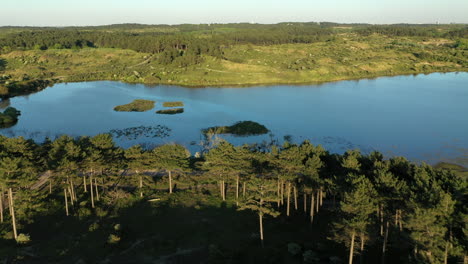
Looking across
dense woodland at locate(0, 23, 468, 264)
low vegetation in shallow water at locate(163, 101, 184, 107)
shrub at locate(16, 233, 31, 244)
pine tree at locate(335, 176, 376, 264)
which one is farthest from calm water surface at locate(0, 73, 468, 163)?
pine tree at locate(335, 176, 376, 264)

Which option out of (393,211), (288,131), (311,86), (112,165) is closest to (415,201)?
(393,211)

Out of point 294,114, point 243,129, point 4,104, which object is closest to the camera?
point 243,129

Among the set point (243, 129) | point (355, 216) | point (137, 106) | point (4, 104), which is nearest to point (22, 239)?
point (355, 216)

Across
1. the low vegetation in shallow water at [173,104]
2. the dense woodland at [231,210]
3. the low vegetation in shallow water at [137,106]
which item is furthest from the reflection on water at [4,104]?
the dense woodland at [231,210]

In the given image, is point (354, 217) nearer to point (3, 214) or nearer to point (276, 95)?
point (3, 214)

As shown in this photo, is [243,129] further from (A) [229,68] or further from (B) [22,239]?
(A) [229,68]

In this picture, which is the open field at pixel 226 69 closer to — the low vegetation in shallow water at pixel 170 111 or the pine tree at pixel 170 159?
the low vegetation in shallow water at pixel 170 111

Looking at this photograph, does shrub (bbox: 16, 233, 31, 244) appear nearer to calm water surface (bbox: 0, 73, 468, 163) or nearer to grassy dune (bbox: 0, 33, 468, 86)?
calm water surface (bbox: 0, 73, 468, 163)

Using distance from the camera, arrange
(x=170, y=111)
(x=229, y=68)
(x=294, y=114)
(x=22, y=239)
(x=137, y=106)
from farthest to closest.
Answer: (x=229, y=68) < (x=137, y=106) < (x=170, y=111) < (x=294, y=114) < (x=22, y=239)
